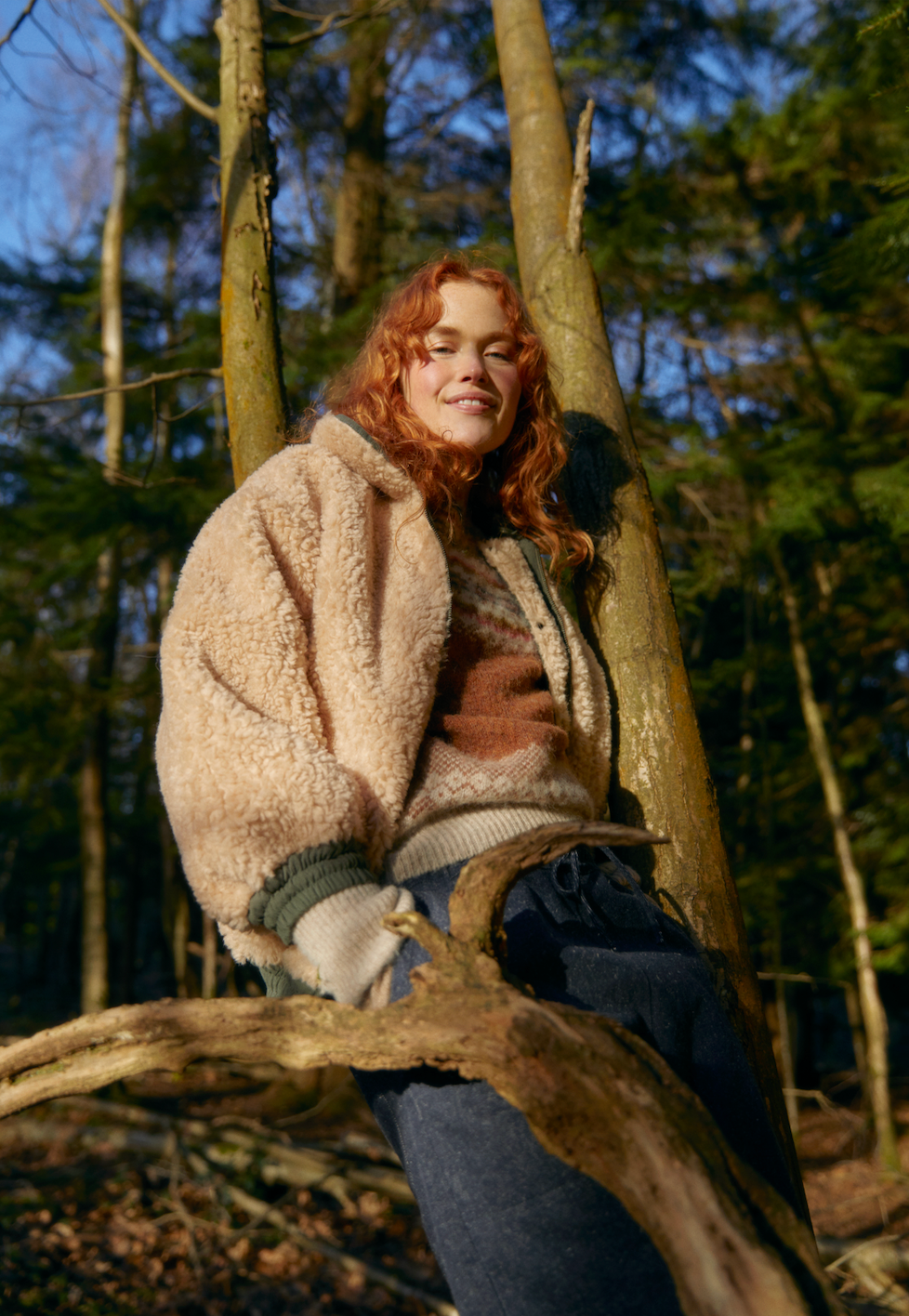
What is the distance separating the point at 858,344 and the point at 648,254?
1.97 meters

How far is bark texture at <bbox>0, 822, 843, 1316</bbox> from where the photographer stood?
3.35ft

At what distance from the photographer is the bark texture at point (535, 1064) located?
1.02m

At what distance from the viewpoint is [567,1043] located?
115 cm

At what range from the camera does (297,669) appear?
1524mm

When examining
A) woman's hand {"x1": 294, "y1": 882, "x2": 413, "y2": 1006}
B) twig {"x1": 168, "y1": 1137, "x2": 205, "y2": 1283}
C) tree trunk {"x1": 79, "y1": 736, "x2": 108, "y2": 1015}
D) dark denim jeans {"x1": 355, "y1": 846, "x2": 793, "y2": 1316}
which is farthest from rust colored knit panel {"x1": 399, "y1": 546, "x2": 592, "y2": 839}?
tree trunk {"x1": 79, "y1": 736, "x2": 108, "y2": 1015}

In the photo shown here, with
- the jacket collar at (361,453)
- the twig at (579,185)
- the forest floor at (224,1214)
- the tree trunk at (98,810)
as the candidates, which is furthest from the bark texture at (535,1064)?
the tree trunk at (98,810)

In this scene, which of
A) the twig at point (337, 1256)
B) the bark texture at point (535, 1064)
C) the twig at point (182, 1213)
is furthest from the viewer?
the twig at point (182, 1213)

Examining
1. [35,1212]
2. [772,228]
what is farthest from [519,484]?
[772,228]

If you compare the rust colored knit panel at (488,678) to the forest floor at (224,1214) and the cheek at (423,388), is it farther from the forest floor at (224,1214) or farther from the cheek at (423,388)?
the forest floor at (224,1214)

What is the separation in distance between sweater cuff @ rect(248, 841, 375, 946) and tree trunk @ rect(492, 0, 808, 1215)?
0.85 meters

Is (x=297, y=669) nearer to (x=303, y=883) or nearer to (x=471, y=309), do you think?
(x=303, y=883)

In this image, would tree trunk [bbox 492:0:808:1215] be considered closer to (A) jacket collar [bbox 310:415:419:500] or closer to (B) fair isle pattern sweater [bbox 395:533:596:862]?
(B) fair isle pattern sweater [bbox 395:533:596:862]

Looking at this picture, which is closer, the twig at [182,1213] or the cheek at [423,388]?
the cheek at [423,388]

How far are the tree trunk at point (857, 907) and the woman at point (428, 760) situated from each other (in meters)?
5.58
